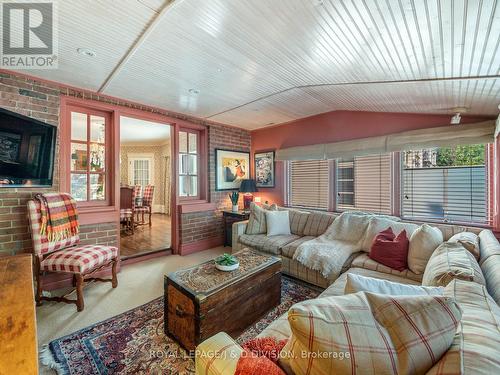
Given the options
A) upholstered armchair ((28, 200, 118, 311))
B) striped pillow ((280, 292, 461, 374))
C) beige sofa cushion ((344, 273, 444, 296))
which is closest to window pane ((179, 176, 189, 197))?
upholstered armchair ((28, 200, 118, 311))

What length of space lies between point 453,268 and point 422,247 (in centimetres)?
82

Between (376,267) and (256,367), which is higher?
(256,367)

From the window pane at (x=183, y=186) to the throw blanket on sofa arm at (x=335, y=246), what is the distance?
2.33m

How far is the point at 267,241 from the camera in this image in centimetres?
313

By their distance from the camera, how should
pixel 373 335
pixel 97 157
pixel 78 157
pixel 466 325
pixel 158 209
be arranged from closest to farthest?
pixel 373 335 → pixel 466 325 → pixel 78 157 → pixel 97 157 → pixel 158 209

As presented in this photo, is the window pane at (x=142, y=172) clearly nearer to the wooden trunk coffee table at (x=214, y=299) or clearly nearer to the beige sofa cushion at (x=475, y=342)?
the wooden trunk coffee table at (x=214, y=299)

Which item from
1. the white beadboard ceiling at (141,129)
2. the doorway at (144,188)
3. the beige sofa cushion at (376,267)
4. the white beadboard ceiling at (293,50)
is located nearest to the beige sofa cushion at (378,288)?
the beige sofa cushion at (376,267)

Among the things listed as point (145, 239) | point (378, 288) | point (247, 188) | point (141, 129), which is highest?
point (141, 129)

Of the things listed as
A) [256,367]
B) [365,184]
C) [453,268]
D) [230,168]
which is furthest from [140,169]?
[453,268]

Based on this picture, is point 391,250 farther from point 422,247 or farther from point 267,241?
point 267,241

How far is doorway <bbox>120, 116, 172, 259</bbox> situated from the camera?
175 inches

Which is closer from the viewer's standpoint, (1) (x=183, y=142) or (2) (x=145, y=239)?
(1) (x=183, y=142)

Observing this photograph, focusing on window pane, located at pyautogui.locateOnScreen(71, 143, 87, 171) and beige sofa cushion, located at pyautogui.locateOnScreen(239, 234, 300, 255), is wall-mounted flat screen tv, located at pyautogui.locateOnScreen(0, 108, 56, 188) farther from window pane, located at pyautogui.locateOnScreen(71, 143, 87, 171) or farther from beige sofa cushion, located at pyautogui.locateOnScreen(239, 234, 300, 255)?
beige sofa cushion, located at pyautogui.locateOnScreen(239, 234, 300, 255)

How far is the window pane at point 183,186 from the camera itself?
13.2 ft
